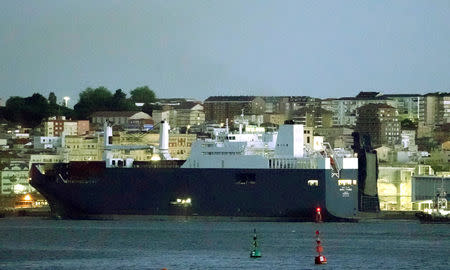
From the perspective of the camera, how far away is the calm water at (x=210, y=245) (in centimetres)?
6072

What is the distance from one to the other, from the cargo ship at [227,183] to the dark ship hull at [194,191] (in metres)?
0.05

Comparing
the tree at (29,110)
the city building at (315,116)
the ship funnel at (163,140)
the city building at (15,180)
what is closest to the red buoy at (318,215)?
the ship funnel at (163,140)

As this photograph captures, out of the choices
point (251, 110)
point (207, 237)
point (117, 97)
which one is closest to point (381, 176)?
point (207, 237)

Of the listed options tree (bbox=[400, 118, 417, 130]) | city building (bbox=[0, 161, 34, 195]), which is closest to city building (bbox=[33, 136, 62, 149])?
city building (bbox=[0, 161, 34, 195])

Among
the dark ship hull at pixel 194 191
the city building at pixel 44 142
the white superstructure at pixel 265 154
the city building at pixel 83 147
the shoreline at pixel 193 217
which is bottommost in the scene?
the shoreline at pixel 193 217

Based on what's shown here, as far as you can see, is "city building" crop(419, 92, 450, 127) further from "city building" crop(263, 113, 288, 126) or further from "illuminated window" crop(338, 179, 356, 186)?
"illuminated window" crop(338, 179, 356, 186)

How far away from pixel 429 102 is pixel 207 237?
101 meters

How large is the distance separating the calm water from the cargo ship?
2.62 ft

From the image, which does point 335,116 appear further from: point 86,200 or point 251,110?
point 86,200

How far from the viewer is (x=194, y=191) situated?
85.6m

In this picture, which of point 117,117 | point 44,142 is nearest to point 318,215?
point 44,142

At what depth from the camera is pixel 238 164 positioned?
84688 mm

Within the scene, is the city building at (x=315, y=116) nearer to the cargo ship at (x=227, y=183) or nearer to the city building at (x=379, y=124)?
the city building at (x=379, y=124)

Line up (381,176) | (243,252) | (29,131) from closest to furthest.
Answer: (243,252) < (381,176) < (29,131)
